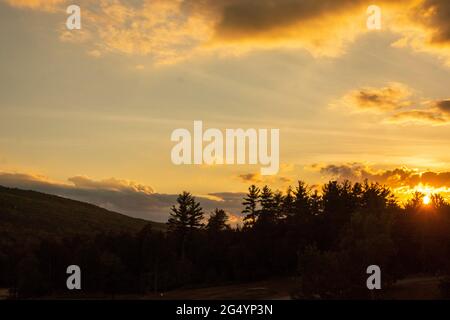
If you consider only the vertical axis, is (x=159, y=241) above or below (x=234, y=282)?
above

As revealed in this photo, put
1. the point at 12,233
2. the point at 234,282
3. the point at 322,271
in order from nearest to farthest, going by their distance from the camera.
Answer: the point at 322,271 → the point at 234,282 → the point at 12,233

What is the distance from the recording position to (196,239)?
319 ft

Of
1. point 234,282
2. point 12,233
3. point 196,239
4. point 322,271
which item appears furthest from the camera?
point 12,233

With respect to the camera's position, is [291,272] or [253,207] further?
[253,207]

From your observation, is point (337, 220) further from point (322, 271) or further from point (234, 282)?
point (322, 271)

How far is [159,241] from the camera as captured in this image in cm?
9181

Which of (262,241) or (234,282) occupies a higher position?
(262,241)
